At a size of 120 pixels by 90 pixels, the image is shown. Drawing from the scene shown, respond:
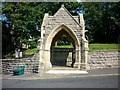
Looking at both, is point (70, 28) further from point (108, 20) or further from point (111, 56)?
point (108, 20)

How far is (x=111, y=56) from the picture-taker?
1396cm

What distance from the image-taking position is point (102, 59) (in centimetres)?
1376

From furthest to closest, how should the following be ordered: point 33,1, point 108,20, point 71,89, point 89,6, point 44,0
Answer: point 89,6 < point 108,20 < point 44,0 < point 33,1 < point 71,89

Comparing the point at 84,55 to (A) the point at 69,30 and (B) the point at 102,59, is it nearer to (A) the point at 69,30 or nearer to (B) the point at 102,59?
(B) the point at 102,59

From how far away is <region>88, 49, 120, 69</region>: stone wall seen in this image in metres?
13.6

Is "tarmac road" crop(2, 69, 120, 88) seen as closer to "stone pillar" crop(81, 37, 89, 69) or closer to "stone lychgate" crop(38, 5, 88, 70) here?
"stone pillar" crop(81, 37, 89, 69)

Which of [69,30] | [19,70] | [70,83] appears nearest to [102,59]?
[69,30]

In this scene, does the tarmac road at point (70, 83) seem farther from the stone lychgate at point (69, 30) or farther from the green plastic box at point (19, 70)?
the stone lychgate at point (69, 30)

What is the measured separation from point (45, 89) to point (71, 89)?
1386 millimetres

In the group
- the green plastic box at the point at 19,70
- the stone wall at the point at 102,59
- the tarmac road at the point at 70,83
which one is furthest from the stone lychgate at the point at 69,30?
the tarmac road at the point at 70,83

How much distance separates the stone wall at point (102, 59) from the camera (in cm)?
1359

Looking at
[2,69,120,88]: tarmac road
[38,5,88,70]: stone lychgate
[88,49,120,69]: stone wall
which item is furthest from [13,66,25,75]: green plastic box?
[88,49,120,69]: stone wall

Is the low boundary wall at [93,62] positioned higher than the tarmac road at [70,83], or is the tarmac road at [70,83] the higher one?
the low boundary wall at [93,62]

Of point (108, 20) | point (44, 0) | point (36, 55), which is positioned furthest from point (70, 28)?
point (108, 20)
